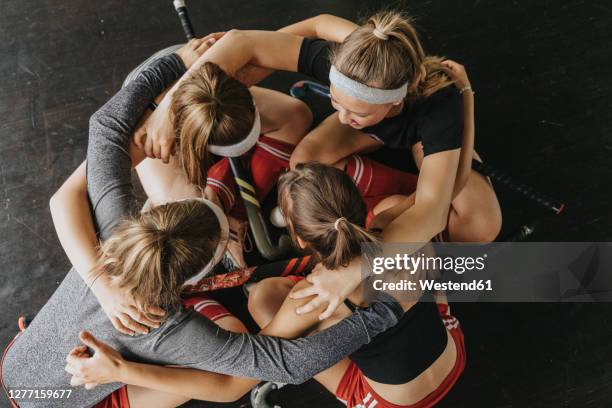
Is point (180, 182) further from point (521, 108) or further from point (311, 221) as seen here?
point (521, 108)

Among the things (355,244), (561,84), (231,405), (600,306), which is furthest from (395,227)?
(561,84)

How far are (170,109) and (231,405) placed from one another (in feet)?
2.73

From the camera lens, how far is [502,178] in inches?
54.5

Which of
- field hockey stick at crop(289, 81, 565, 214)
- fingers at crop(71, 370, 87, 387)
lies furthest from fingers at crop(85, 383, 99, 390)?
field hockey stick at crop(289, 81, 565, 214)

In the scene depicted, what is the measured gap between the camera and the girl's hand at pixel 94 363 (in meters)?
0.99

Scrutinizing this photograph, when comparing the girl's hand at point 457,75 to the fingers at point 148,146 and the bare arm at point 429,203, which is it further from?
the fingers at point 148,146

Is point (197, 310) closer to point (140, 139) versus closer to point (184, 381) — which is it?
point (184, 381)

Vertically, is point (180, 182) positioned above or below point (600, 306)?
above

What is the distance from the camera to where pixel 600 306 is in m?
1.49

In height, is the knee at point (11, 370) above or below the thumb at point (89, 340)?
below

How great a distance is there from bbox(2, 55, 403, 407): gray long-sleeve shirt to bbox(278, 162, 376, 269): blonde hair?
7.3 inches

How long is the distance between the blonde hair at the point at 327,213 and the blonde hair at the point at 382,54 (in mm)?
230

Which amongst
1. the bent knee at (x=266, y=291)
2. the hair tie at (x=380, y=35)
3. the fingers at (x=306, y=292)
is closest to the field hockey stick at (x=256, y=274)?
the bent knee at (x=266, y=291)

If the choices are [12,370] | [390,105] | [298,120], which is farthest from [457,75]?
[12,370]
